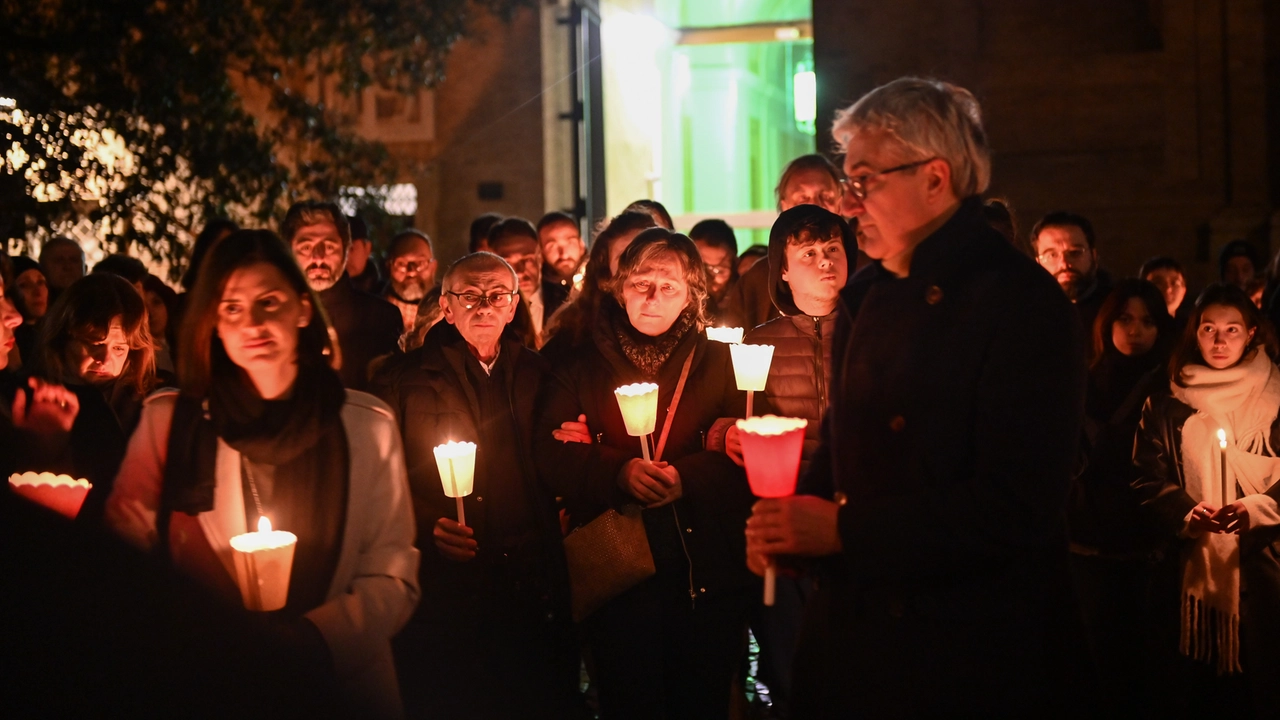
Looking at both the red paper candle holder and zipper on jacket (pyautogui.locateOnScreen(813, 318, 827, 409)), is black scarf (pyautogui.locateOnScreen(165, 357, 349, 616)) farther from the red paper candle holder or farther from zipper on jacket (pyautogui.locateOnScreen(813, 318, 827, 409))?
zipper on jacket (pyautogui.locateOnScreen(813, 318, 827, 409))

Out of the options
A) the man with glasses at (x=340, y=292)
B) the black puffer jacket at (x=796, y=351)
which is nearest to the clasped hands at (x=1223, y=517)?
the black puffer jacket at (x=796, y=351)

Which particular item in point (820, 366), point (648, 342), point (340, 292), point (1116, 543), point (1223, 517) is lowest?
point (1116, 543)

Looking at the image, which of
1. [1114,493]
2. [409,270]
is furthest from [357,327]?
[1114,493]

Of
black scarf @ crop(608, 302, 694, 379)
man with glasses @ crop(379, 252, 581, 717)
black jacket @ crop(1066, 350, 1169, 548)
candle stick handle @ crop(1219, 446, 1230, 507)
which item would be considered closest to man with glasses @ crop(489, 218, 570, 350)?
man with glasses @ crop(379, 252, 581, 717)

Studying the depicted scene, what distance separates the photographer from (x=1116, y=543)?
560 cm

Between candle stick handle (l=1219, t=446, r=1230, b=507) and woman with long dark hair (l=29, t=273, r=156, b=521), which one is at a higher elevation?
woman with long dark hair (l=29, t=273, r=156, b=521)

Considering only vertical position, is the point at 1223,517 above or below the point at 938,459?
below

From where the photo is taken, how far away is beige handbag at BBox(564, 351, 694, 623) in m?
4.30

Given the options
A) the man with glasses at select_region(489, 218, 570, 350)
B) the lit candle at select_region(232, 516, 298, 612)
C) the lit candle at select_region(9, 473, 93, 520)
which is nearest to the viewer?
the lit candle at select_region(232, 516, 298, 612)

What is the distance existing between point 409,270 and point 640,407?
4.64 m

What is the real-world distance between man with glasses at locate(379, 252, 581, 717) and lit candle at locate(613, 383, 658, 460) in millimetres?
874

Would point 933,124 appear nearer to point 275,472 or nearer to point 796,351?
point 275,472

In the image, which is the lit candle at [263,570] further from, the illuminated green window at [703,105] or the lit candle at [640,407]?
the illuminated green window at [703,105]

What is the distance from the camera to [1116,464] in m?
5.61
